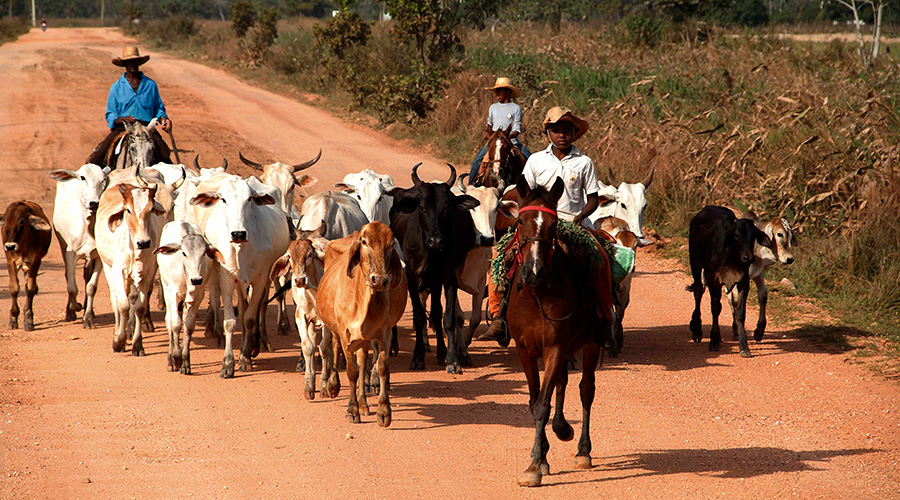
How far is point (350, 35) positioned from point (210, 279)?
20363 millimetres

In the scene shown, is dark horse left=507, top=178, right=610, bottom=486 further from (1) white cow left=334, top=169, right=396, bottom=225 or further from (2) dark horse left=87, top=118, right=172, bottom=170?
(2) dark horse left=87, top=118, right=172, bottom=170

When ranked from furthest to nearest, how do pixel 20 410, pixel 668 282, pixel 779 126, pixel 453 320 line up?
pixel 779 126
pixel 668 282
pixel 453 320
pixel 20 410

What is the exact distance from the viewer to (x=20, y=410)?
778 centimetres

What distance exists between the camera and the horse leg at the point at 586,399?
659 cm

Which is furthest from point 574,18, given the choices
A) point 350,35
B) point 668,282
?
point 668,282

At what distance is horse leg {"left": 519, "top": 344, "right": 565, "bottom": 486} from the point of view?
6.17 m

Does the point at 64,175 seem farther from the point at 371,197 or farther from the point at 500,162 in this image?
the point at 500,162

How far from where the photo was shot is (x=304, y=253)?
835 cm

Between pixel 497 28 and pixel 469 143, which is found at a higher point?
pixel 497 28

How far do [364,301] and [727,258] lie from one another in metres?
4.42

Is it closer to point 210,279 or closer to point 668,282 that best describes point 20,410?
point 210,279

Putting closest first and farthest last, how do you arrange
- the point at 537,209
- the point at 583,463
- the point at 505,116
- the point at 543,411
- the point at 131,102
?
the point at 537,209, the point at 543,411, the point at 583,463, the point at 131,102, the point at 505,116

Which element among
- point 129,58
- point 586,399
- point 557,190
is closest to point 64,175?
point 129,58

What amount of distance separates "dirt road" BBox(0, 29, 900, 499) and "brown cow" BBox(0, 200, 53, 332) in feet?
1.20
